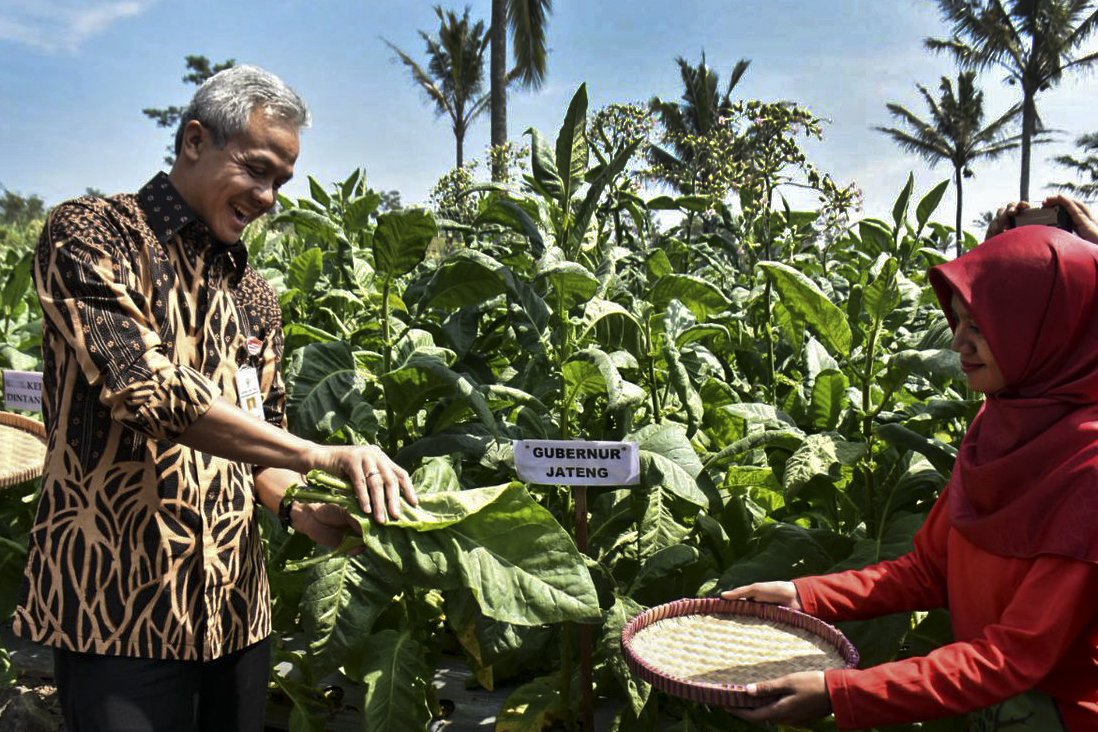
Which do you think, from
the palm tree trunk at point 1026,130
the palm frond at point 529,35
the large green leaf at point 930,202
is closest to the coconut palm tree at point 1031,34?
the palm tree trunk at point 1026,130

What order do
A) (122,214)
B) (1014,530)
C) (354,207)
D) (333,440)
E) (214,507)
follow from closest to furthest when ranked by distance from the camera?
(1014,530), (122,214), (214,507), (333,440), (354,207)

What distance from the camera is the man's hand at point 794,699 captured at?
→ 55.6 inches

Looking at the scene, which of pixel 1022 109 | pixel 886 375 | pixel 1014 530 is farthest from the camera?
pixel 1022 109

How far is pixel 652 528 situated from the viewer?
7.37 ft

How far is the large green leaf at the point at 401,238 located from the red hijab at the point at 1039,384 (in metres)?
1.34

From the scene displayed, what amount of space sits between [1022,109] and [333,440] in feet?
132

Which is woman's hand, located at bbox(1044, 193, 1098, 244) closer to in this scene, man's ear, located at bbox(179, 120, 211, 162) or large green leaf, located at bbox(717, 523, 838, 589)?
large green leaf, located at bbox(717, 523, 838, 589)

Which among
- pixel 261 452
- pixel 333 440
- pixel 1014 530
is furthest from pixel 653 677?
pixel 333 440

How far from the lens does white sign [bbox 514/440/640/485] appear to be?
6.45 ft

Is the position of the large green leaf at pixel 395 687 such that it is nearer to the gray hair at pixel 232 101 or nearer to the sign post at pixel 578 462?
the sign post at pixel 578 462

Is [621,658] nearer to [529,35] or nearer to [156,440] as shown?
[156,440]

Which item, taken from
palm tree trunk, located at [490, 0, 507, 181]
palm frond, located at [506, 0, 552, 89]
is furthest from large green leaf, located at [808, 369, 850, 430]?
palm frond, located at [506, 0, 552, 89]

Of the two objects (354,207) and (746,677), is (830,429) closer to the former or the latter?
(746,677)

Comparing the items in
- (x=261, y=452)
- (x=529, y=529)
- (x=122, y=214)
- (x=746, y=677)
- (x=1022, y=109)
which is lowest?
(x=746, y=677)
